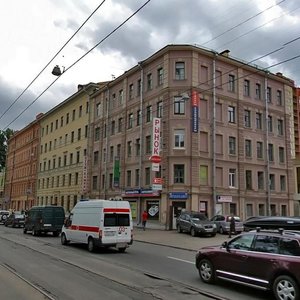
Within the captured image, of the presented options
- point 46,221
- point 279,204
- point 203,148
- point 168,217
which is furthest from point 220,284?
point 279,204

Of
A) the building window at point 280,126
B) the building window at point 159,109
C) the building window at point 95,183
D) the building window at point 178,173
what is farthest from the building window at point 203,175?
the building window at point 95,183

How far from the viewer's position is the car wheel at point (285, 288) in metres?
8.09

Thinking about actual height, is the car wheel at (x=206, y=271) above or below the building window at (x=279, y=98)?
below

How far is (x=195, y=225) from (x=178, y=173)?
28.1 ft

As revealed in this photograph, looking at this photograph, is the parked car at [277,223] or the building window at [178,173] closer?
the parked car at [277,223]

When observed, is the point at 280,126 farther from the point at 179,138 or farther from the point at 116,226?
the point at 116,226

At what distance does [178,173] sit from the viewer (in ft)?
124

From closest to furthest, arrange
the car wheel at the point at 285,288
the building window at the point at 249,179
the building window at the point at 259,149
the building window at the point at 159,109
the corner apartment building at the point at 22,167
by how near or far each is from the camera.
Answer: the car wheel at the point at 285,288 → the building window at the point at 159,109 → the building window at the point at 249,179 → the building window at the point at 259,149 → the corner apartment building at the point at 22,167

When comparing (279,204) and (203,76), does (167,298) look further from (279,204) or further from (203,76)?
(279,204)

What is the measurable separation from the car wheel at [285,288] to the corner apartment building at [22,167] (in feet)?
211

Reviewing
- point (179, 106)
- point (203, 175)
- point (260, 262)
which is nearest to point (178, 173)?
point (203, 175)

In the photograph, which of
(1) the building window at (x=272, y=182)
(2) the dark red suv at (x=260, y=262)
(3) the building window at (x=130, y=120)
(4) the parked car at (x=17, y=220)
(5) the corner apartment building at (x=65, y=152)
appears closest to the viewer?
(2) the dark red suv at (x=260, y=262)

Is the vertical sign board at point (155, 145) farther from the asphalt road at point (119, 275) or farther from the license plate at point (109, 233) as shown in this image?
the asphalt road at point (119, 275)

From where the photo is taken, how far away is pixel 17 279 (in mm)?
10484
